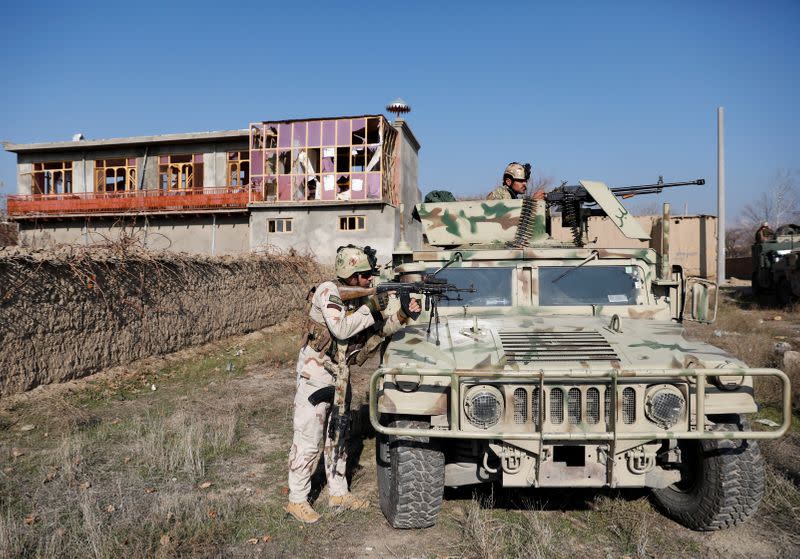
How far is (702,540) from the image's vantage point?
3.23m

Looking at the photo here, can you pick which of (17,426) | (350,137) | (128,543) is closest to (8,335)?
(17,426)

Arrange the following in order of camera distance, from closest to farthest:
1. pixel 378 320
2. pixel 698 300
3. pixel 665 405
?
1. pixel 665 405
2. pixel 378 320
3. pixel 698 300

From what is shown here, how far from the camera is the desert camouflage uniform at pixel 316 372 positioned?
11.6 ft

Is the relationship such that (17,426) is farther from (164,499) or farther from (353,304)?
(353,304)

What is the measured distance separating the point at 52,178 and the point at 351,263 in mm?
26264

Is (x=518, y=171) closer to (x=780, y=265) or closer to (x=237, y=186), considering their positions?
(x=780, y=265)

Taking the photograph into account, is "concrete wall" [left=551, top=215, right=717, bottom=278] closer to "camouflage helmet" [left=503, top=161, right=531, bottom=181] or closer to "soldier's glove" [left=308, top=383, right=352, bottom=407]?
"camouflage helmet" [left=503, top=161, right=531, bottom=181]

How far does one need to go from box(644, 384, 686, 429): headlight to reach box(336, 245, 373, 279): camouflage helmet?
6.15 ft

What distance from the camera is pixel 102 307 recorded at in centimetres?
735

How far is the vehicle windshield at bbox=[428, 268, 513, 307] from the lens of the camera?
436 cm

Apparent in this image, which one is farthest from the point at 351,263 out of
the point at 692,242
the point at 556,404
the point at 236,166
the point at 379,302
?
the point at 236,166

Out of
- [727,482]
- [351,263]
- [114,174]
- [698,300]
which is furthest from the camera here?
[114,174]

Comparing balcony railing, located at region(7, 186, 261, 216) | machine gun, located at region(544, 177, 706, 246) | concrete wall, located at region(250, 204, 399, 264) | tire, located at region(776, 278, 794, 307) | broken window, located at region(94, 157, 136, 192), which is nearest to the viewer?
machine gun, located at region(544, 177, 706, 246)

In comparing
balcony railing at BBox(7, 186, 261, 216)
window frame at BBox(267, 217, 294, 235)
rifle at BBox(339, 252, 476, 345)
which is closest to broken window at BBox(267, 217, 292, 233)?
window frame at BBox(267, 217, 294, 235)
